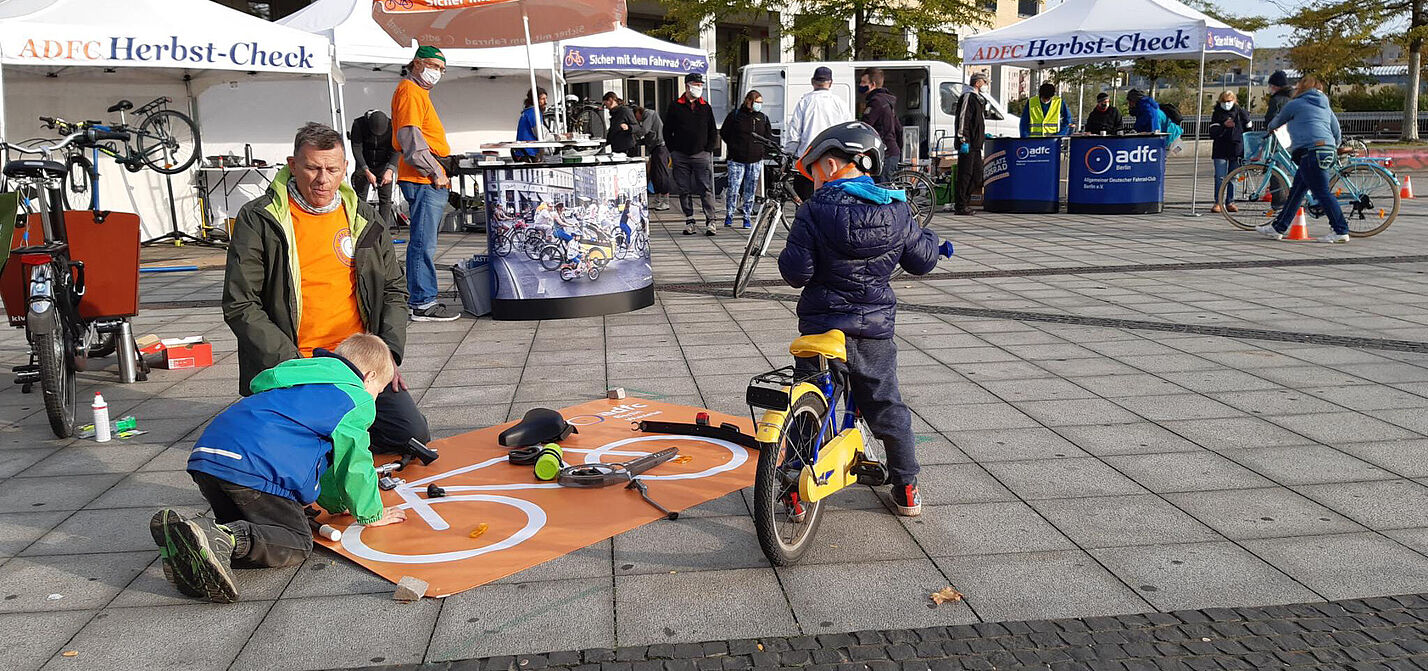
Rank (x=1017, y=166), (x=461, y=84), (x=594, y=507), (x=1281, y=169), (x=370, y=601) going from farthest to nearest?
(x=461, y=84), (x=1017, y=166), (x=1281, y=169), (x=594, y=507), (x=370, y=601)

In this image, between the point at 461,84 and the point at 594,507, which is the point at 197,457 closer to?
the point at 594,507

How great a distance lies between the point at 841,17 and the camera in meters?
27.6

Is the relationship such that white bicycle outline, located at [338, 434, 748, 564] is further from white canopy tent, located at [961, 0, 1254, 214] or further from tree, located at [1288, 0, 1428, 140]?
tree, located at [1288, 0, 1428, 140]

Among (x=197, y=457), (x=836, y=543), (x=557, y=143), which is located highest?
(x=557, y=143)

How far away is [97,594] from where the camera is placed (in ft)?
12.0

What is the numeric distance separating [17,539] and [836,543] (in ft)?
9.91

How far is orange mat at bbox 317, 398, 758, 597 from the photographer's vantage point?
3898 mm

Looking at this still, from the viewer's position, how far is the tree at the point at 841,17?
2730cm

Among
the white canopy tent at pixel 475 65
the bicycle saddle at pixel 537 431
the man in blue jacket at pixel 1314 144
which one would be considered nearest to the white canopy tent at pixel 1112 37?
the man in blue jacket at pixel 1314 144

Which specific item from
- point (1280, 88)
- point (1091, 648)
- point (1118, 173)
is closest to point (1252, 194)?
point (1280, 88)

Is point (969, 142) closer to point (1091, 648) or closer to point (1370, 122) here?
point (1091, 648)

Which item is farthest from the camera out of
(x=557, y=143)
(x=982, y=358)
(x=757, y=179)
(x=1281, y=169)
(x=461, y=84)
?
(x=461, y=84)

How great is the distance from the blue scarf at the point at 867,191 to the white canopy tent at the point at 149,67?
9413mm

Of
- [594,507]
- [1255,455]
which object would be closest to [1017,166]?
[1255,455]
